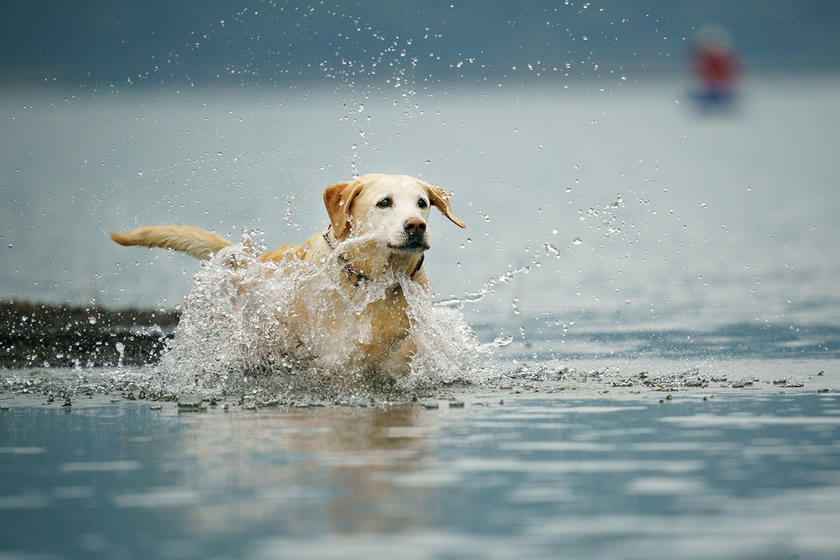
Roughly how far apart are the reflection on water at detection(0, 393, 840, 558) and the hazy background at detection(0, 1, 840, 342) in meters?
2.67

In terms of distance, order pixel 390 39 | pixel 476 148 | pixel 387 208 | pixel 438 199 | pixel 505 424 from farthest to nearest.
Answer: pixel 390 39 < pixel 476 148 < pixel 438 199 < pixel 387 208 < pixel 505 424

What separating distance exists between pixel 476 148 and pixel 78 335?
52847 millimetres

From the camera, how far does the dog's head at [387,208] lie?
28.4 feet

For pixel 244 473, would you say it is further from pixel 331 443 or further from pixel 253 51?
pixel 253 51

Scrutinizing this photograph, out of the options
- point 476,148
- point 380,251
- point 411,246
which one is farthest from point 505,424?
point 476,148

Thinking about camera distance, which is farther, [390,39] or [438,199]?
[390,39]

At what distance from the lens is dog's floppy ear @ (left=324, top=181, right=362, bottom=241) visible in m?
9.09

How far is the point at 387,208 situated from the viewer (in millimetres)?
8891

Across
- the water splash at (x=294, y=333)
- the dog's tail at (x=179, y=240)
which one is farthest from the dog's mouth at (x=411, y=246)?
the dog's tail at (x=179, y=240)

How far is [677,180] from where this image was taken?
45750 mm

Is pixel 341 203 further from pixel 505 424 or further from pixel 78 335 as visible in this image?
pixel 78 335

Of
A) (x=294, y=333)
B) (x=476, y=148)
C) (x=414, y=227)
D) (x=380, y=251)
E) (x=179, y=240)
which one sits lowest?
(x=294, y=333)

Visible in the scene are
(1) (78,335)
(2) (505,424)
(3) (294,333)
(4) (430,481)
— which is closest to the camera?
(4) (430,481)

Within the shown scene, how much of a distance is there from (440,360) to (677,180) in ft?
123
